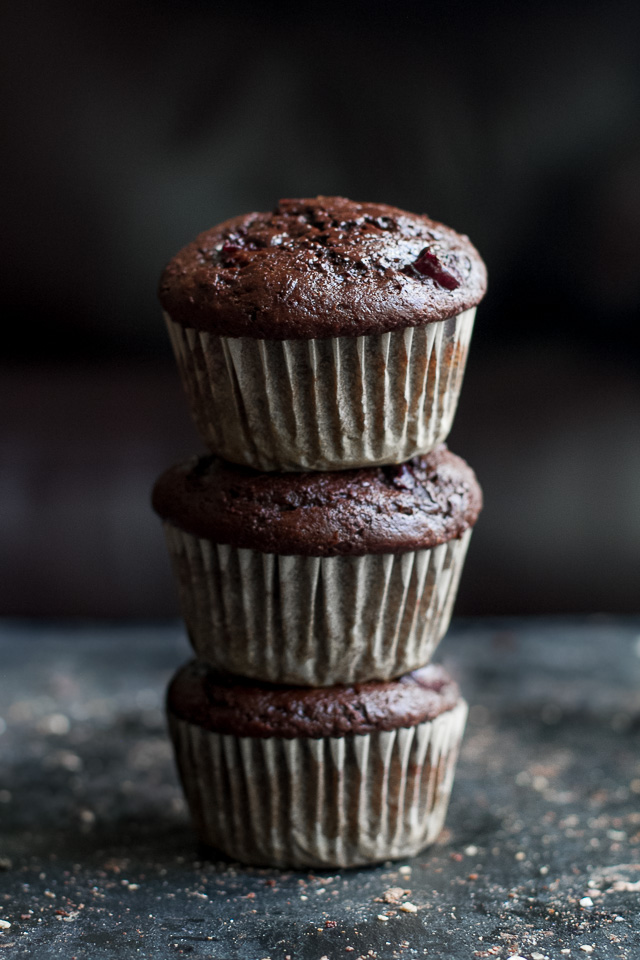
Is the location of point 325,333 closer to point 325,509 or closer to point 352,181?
point 325,509

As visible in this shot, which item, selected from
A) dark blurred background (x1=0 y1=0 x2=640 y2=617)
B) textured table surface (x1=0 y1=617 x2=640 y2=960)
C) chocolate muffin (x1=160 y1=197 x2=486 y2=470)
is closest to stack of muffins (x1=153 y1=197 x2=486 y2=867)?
chocolate muffin (x1=160 y1=197 x2=486 y2=470)

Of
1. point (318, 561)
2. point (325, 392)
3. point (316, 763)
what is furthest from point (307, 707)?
point (325, 392)

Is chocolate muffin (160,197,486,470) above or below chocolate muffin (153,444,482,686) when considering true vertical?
above

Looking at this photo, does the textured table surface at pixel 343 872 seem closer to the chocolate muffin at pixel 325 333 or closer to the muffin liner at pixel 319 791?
the muffin liner at pixel 319 791

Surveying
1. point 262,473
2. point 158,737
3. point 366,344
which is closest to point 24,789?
point 158,737

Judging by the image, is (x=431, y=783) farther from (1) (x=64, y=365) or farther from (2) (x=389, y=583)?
(1) (x=64, y=365)

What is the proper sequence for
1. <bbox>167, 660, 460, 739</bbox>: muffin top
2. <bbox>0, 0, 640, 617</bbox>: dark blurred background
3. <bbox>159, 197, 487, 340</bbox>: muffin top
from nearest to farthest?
<bbox>159, 197, 487, 340</bbox>: muffin top, <bbox>167, 660, 460, 739</bbox>: muffin top, <bbox>0, 0, 640, 617</bbox>: dark blurred background

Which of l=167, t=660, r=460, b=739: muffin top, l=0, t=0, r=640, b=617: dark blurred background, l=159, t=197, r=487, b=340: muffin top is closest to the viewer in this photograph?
l=159, t=197, r=487, b=340: muffin top

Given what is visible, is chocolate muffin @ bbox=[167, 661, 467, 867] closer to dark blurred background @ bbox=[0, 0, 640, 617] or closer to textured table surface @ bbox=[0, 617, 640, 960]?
textured table surface @ bbox=[0, 617, 640, 960]
